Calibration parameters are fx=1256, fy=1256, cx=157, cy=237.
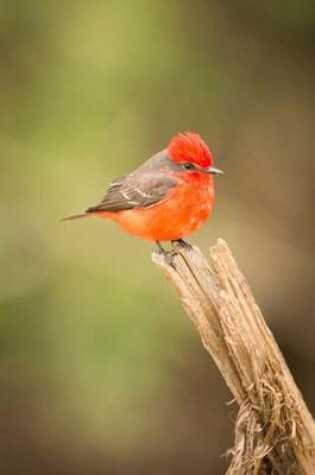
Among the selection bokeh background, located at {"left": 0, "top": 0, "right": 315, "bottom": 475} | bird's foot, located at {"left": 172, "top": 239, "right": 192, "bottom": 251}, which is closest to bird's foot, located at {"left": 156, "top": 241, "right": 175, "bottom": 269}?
bird's foot, located at {"left": 172, "top": 239, "right": 192, "bottom": 251}

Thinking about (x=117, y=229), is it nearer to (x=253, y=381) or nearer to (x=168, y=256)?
(x=168, y=256)

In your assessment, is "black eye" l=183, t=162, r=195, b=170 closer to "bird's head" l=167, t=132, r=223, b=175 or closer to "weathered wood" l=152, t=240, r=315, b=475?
"bird's head" l=167, t=132, r=223, b=175

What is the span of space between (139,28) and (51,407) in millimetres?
2767

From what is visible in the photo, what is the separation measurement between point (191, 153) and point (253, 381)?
1239 mm

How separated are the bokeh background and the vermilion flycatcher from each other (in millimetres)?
2646

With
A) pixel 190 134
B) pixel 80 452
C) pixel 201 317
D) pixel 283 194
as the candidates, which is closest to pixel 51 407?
pixel 80 452

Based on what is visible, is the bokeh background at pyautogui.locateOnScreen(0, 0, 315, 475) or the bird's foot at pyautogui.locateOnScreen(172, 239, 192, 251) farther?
the bokeh background at pyautogui.locateOnScreen(0, 0, 315, 475)

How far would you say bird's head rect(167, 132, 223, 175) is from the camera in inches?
179

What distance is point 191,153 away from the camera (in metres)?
4.64

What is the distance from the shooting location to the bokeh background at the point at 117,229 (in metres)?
8.21

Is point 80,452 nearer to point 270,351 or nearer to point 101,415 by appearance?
point 101,415

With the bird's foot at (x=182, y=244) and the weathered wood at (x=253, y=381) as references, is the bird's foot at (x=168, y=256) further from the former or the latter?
the weathered wood at (x=253, y=381)

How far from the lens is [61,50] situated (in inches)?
342

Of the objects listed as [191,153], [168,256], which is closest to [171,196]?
[191,153]
